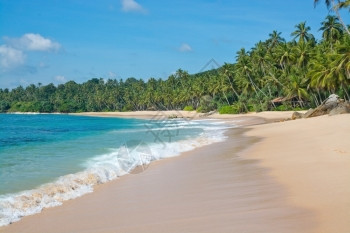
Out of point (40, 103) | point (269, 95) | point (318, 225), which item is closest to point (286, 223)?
point (318, 225)

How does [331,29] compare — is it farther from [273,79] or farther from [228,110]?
[228,110]

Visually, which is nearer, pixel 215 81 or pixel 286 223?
pixel 286 223

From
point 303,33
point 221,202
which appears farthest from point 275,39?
point 221,202

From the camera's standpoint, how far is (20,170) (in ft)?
48.3

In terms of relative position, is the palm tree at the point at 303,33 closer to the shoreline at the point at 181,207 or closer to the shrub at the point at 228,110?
the shrub at the point at 228,110

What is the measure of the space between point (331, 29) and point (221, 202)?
53.9 meters

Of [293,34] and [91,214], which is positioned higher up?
[293,34]

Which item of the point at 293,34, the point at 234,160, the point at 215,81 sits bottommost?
the point at 234,160

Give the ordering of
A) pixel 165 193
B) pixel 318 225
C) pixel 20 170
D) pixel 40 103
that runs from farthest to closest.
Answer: pixel 40 103
pixel 20 170
pixel 165 193
pixel 318 225

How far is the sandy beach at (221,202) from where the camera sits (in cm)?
638

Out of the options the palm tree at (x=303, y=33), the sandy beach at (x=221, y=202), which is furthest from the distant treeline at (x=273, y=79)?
the sandy beach at (x=221, y=202)

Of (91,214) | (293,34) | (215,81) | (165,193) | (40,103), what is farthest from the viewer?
(40,103)

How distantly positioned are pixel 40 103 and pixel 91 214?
550 ft

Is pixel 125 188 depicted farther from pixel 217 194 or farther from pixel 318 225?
pixel 318 225
